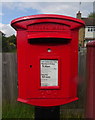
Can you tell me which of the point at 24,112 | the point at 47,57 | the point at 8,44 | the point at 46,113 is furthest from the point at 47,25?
the point at 8,44

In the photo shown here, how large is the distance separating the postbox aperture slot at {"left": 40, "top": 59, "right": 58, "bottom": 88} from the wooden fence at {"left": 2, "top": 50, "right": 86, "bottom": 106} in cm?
156

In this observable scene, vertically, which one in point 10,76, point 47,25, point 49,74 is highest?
point 47,25

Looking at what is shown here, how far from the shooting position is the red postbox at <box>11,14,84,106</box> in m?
1.76

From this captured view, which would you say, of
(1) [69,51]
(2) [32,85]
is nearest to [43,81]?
(2) [32,85]

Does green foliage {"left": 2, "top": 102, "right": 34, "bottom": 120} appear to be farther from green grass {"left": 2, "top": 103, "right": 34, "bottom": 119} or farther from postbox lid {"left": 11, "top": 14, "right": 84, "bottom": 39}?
postbox lid {"left": 11, "top": 14, "right": 84, "bottom": 39}

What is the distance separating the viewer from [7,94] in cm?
338

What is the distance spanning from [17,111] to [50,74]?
177 centimetres

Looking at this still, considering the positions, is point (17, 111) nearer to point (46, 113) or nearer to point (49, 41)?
point (46, 113)

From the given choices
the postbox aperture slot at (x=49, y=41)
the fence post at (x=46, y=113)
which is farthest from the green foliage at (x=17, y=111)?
the postbox aperture slot at (x=49, y=41)

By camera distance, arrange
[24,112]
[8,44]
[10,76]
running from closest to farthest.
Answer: [24,112] → [10,76] → [8,44]

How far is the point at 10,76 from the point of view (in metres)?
3.34

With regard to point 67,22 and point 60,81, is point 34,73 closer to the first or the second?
point 60,81

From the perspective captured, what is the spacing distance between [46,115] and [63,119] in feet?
4.04

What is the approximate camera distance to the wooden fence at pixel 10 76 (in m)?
3.30
